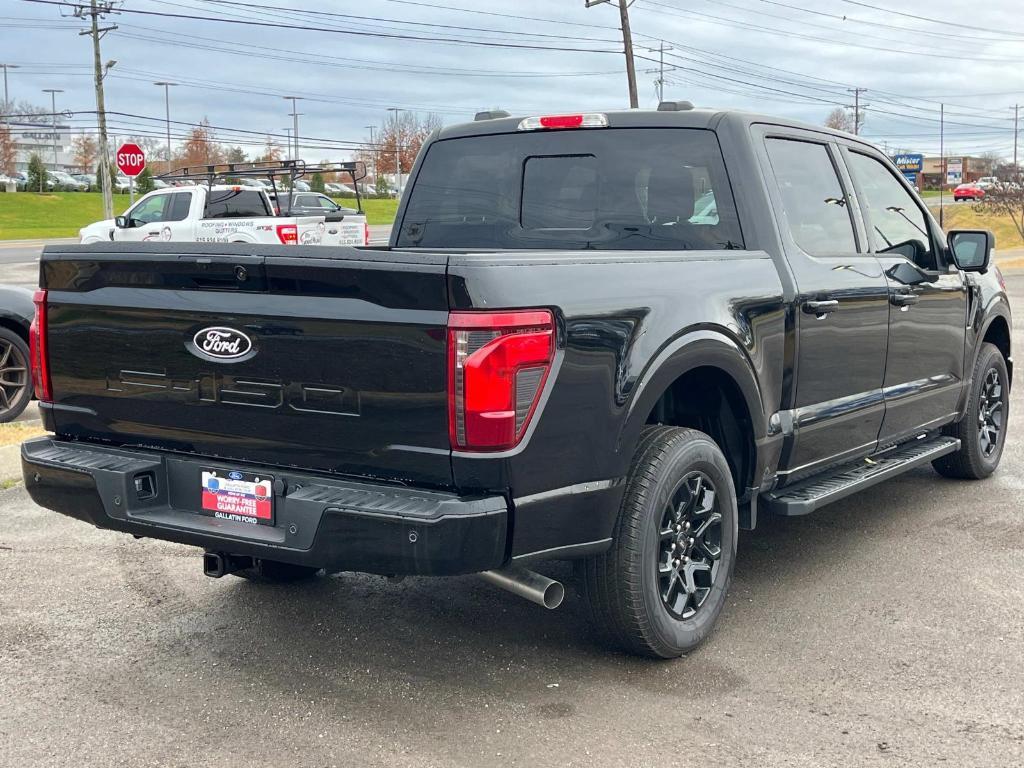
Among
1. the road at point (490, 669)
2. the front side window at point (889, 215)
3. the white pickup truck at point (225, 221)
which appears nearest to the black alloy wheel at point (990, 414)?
the front side window at point (889, 215)

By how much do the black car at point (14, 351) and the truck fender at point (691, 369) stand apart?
19.8ft

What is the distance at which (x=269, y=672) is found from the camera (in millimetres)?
4023

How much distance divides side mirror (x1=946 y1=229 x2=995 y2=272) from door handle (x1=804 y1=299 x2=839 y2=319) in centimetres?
151

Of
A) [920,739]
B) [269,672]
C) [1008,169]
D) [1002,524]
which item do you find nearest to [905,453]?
[1002,524]

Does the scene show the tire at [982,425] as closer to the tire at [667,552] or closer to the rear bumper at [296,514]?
the tire at [667,552]

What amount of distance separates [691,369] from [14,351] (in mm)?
6293

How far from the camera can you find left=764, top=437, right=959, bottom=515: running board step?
15.6 ft

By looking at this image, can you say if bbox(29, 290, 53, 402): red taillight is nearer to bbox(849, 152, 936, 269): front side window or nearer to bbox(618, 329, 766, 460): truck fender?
bbox(618, 329, 766, 460): truck fender

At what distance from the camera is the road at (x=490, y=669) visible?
3.42 metres

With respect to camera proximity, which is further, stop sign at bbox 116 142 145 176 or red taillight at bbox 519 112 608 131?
stop sign at bbox 116 142 145 176

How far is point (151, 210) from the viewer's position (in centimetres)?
2336

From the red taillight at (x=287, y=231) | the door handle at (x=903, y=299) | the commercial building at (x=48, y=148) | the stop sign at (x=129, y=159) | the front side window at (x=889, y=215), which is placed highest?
the commercial building at (x=48, y=148)

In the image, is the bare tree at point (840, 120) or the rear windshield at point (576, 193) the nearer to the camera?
the rear windshield at point (576, 193)

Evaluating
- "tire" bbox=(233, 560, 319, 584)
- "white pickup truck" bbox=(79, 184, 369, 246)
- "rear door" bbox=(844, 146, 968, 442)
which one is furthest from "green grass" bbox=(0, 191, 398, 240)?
"rear door" bbox=(844, 146, 968, 442)
